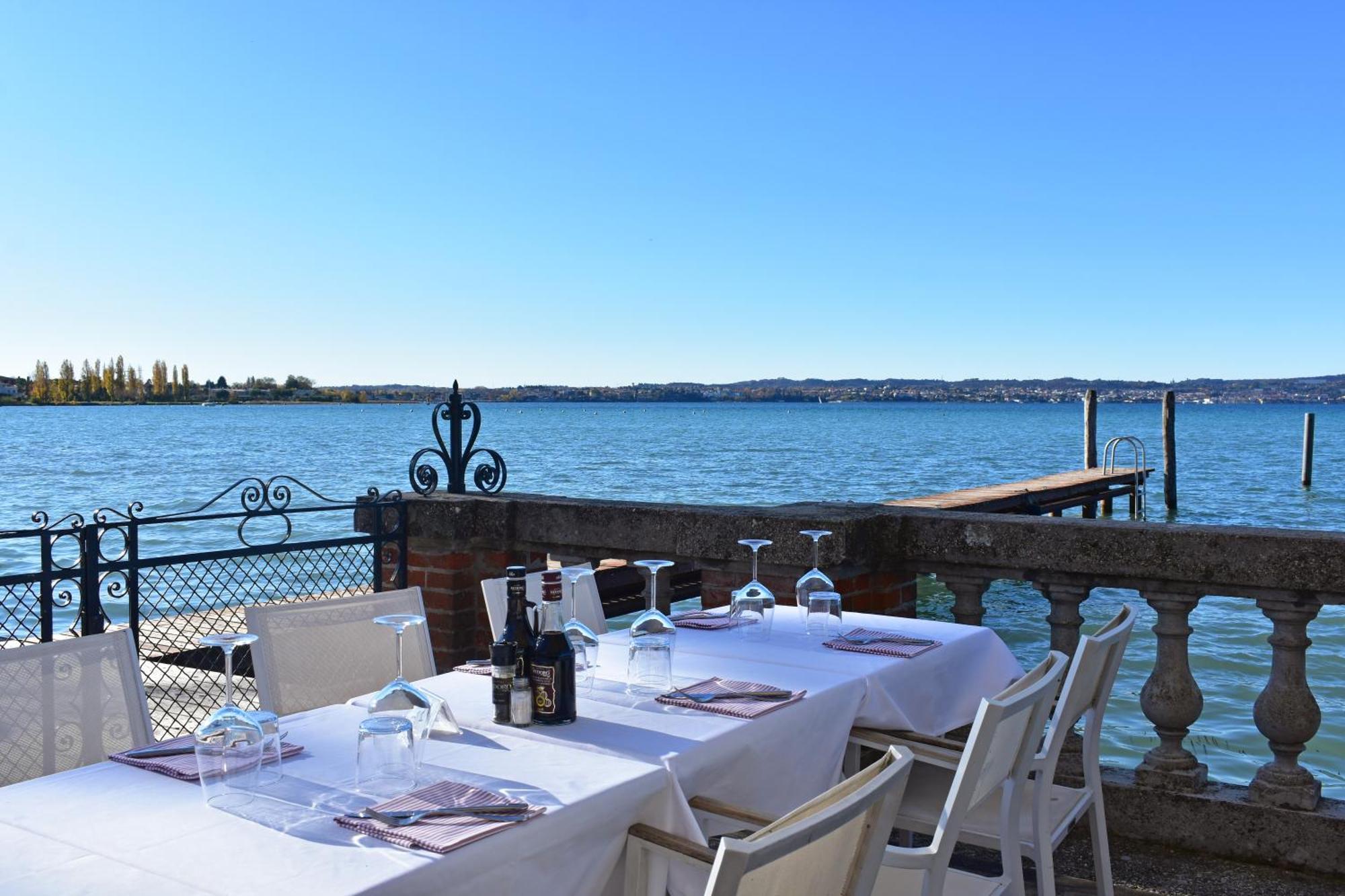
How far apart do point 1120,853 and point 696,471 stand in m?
44.2

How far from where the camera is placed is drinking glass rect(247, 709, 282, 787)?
236 cm

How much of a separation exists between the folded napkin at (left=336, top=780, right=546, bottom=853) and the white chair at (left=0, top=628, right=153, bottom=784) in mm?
1254

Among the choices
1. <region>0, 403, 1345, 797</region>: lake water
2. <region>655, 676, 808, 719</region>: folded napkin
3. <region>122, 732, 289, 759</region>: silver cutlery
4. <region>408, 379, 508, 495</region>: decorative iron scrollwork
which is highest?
<region>408, 379, 508, 495</region>: decorative iron scrollwork

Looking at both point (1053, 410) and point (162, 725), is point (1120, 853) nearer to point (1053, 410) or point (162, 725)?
point (162, 725)

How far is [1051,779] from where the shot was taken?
3244mm

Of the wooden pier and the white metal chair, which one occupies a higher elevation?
the white metal chair

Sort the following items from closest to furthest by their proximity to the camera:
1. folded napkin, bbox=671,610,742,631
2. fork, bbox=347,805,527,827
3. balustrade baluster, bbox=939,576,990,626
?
fork, bbox=347,805,527,827 → folded napkin, bbox=671,610,742,631 → balustrade baluster, bbox=939,576,990,626

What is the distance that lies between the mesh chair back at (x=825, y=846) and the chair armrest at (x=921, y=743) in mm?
1376

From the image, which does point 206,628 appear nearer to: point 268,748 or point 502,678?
point 502,678

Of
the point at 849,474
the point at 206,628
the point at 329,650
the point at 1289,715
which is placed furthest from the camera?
the point at 849,474

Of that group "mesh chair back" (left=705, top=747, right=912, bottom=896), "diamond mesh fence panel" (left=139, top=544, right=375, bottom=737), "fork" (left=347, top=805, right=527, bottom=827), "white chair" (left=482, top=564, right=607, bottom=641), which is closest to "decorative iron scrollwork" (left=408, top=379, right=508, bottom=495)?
"diamond mesh fence panel" (left=139, top=544, right=375, bottom=737)

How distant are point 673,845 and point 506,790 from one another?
369 mm

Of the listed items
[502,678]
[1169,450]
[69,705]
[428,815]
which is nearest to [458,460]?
[69,705]

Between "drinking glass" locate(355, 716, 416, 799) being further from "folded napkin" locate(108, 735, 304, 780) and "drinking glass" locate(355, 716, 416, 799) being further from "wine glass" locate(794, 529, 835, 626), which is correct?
"wine glass" locate(794, 529, 835, 626)
